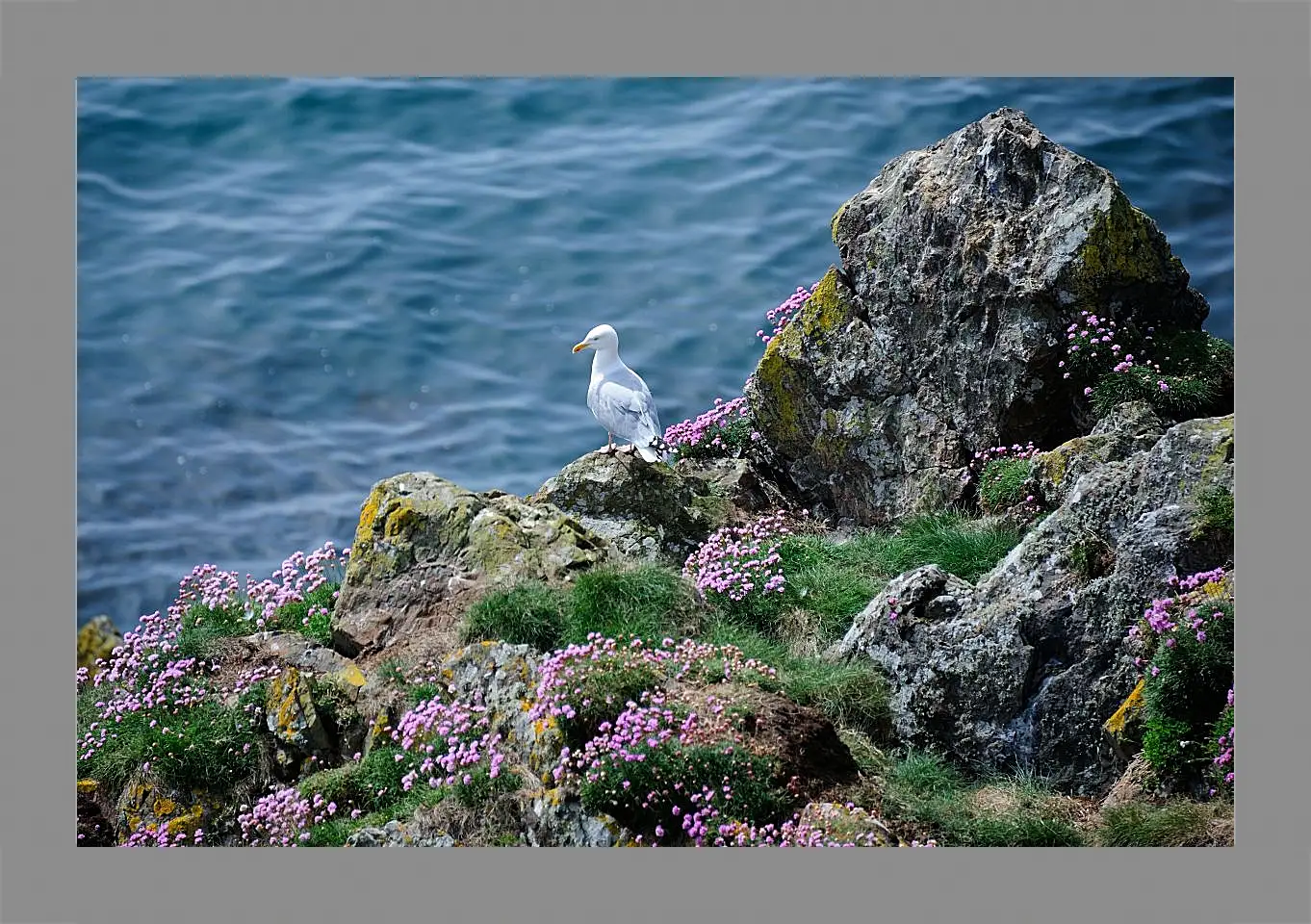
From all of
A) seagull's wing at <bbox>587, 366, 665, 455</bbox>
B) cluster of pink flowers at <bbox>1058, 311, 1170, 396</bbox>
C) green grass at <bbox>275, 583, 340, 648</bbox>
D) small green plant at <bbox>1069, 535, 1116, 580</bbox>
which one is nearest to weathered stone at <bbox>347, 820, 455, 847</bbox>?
green grass at <bbox>275, 583, 340, 648</bbox>

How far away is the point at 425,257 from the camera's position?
901 centimetres

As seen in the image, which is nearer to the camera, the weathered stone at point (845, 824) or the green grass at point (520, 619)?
the weathered stone at point (845, 824)

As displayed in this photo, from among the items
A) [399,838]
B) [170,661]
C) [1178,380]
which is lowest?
[399,838]

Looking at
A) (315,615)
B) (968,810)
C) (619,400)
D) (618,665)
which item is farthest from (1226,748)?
(315,615)

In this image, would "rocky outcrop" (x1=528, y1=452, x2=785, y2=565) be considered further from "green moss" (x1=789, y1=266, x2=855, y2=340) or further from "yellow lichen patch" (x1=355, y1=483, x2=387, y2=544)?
"green moss" (x1=789, y1=266, x2=855, y2=340)

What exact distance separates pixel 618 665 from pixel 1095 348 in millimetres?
3027

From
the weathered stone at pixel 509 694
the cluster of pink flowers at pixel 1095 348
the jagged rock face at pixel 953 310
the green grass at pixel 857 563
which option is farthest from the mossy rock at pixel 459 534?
the cluster of pink flowers at pixel 1095 348

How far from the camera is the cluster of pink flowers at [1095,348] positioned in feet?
24.2

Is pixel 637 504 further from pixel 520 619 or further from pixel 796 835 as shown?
pixel 796 835

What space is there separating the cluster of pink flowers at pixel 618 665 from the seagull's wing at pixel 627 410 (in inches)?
62.8

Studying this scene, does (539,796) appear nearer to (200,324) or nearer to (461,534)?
(461,534)

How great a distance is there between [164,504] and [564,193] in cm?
287

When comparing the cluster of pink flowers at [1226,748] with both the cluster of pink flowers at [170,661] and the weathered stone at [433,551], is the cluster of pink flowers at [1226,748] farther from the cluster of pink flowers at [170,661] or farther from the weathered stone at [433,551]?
the cluster of pink flowers at [170,661]
